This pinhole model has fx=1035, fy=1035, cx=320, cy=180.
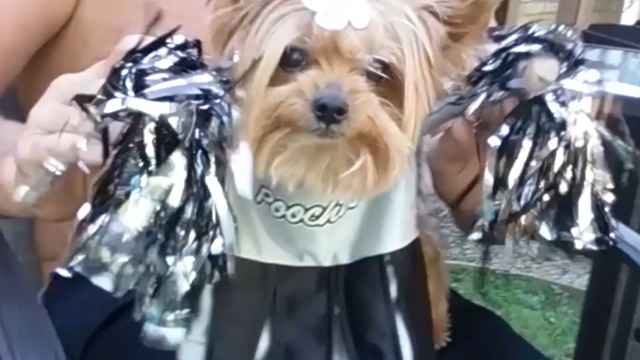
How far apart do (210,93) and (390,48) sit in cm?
14

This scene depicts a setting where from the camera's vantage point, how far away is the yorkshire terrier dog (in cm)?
76

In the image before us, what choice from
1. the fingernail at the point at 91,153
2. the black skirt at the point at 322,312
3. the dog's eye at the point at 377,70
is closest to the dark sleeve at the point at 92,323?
the black skirt at the point at 322,312

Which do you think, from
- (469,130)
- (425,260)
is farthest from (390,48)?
(425,260)

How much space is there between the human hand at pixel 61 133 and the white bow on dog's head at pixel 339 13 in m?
0.17

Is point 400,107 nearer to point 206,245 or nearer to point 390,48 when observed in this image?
point 390,48

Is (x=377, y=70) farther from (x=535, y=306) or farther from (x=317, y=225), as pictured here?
(x=535, y=306)

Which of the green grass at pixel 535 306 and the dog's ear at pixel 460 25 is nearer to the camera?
the dog's ear at pixel 460 25

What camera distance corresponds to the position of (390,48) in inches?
30.6

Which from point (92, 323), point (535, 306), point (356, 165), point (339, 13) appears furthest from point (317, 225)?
point (535, 306)

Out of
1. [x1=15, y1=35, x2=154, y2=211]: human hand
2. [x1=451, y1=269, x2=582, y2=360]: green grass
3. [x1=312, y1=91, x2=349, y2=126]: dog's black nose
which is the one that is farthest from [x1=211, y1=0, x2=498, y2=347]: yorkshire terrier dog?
[x1=451, y1=269, x2=582, y2=360]: green grass

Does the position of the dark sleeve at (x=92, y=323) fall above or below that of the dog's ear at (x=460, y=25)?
below

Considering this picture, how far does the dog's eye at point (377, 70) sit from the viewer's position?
2.56 feet

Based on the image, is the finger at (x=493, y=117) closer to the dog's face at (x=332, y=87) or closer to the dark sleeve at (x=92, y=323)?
the dog's face at (x=332, y=87)

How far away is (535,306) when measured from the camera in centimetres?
150
